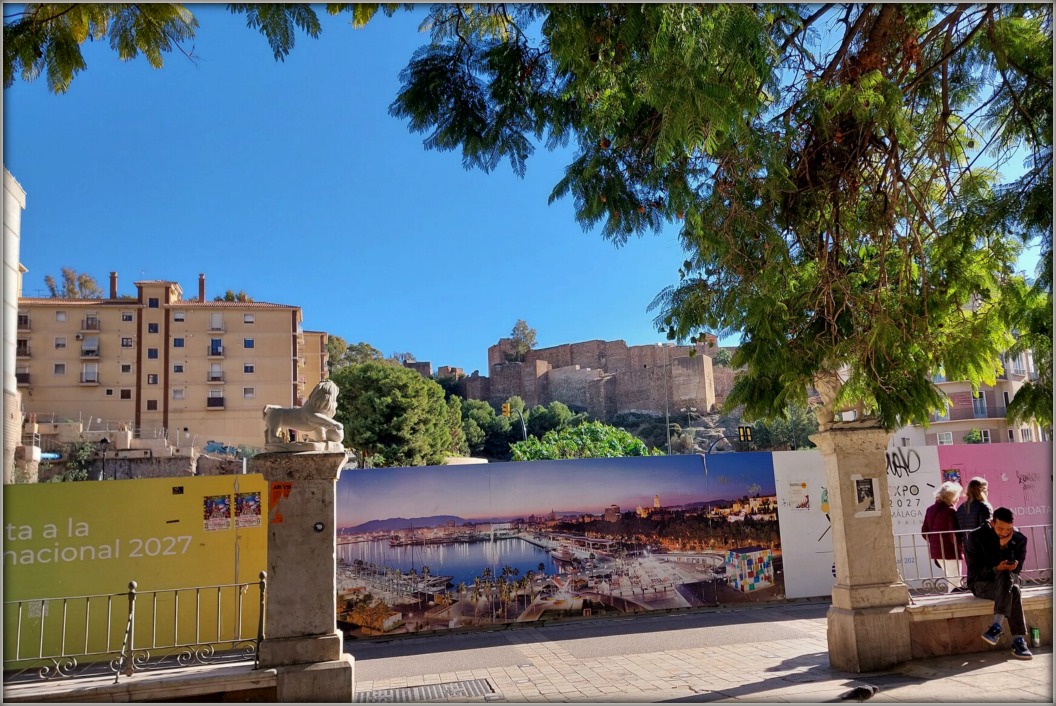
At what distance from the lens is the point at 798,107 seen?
575 cm

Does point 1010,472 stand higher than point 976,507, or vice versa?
point 1010,472

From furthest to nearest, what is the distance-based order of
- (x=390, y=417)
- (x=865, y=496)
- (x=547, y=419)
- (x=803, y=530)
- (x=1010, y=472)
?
1. (x=547, y=419)
2. (x=390, y=417)
3. (x=1010, y=472)
4. (x=803, y=530)
5. (x=865, y=496)

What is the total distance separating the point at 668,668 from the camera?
7.63 m

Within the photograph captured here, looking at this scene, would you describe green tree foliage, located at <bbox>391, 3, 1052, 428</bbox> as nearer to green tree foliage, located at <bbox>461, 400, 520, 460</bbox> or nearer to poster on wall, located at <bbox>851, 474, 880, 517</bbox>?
poster on wall, located at <bbox>851, 474, 880, 517</bbox>

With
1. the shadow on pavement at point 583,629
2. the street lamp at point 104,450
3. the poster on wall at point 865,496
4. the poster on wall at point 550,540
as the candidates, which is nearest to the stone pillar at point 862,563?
the poster on wall at point 865,496

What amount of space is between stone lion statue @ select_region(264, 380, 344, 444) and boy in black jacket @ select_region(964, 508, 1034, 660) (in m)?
5.86

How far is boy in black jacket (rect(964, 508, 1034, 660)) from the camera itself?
6559mm

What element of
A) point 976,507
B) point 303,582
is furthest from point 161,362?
point 976,507

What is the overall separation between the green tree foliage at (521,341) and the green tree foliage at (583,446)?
48.1m

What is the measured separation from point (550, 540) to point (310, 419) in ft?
19.1

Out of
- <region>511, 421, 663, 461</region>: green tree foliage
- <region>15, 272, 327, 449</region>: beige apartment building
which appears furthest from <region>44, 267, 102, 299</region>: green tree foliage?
<region>511, 421, 663, 461</region>: green tree foliage

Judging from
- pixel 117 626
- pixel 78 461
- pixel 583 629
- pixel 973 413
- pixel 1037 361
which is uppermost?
pixel 973 413

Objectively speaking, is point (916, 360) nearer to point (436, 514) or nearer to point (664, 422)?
point (436, 514)

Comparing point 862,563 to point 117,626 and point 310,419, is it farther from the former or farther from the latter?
point 117,626
